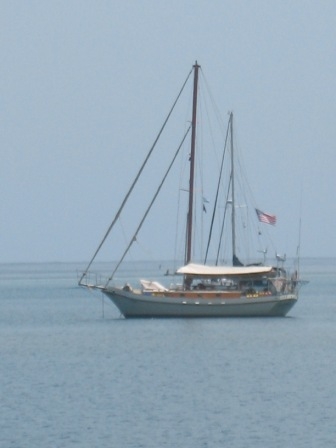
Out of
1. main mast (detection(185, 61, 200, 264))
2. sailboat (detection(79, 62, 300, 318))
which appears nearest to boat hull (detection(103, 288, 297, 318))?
sailboat (detection(79, 62, 300, 318))

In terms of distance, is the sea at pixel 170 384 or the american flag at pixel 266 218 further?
the american flag at pixel 266 218

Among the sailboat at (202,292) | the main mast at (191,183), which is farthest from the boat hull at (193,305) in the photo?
the main mast at (191,183)

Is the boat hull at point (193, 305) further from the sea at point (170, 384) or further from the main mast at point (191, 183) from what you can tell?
the main mast at point (191, 183)

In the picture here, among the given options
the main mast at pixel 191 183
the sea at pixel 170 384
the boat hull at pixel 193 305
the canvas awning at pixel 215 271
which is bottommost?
the sea at pixel 170 384

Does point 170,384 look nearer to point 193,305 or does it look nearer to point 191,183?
point 193,305

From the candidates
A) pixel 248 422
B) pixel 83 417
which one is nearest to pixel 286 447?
pixel 248 422

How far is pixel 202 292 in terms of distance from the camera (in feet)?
233

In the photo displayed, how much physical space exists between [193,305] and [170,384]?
2234 cm

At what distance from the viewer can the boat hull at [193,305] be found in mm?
70438

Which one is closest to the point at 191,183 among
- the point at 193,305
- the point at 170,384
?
the point at 193,305

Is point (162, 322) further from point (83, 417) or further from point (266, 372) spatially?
point (83, 417)

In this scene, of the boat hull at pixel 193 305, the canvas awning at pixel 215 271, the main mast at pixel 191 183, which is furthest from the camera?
the main mast at pixel 191 183

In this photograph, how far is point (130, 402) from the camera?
43.8 metres

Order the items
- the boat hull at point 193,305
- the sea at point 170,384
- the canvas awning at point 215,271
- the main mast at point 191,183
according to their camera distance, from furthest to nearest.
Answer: the main mast at point 191,183
the canvas awning at point 215,271
the boat hull at point 193,305
the sea at point 170,384
